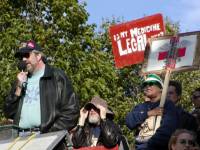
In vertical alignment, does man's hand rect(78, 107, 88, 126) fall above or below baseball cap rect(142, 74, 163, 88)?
below

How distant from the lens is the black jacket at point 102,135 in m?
8.41

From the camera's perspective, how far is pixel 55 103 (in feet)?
21.8

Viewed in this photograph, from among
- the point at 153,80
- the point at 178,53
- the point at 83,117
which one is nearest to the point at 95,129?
the point at 83,117

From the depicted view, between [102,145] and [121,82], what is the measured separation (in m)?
36.3

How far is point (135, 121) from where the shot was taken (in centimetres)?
687

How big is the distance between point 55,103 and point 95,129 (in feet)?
6.53

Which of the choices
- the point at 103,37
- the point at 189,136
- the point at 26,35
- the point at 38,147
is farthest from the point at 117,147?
the point at 103,37

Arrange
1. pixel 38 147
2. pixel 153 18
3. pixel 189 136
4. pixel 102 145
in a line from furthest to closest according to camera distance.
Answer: pixel 153 18 < pixel 102 145 < pixel 189 136 < pixel 38 147

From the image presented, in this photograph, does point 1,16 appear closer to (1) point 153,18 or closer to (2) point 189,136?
(1) point 153,18

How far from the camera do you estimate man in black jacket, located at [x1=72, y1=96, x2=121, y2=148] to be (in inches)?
332

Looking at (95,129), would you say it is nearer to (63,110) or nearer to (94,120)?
(94,120)

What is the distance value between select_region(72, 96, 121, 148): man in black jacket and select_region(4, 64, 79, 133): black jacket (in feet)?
5.84

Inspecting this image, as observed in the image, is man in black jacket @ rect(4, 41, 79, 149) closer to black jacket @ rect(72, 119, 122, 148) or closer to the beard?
black jacket @ rect(72, 119, 122, 148)

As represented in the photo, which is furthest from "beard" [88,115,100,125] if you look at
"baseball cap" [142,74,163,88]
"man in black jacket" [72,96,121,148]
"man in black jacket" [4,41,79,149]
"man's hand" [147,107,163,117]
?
"man's hand" [147,107,163,117]
